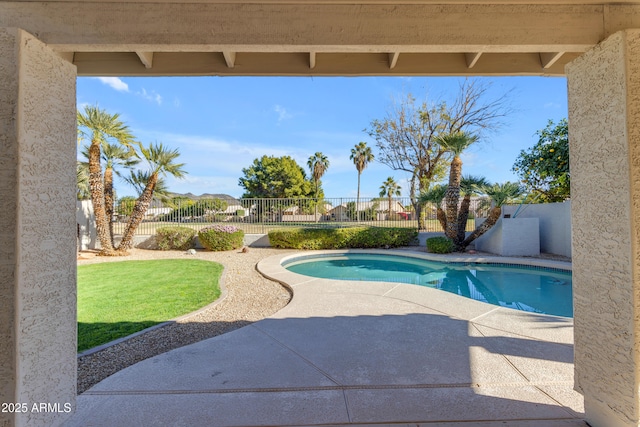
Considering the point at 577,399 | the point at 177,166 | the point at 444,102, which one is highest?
the point at 444,102

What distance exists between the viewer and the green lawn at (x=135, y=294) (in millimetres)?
4152

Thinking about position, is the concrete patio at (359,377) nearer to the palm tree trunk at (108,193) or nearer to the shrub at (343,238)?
the shrub at (343,238)

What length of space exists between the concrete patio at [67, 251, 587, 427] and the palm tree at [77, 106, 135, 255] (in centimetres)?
1044

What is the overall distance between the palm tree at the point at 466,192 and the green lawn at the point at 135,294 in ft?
30.5

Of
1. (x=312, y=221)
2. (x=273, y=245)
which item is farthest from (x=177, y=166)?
(x=312, y=221)

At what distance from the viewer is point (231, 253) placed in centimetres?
1211

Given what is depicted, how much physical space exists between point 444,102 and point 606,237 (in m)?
17.6

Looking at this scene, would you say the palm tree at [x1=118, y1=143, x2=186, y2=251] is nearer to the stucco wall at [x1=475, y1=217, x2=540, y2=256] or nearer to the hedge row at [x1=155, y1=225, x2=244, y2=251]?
the hedge row at [x1=155, y1=225, x2=244, y2=251]

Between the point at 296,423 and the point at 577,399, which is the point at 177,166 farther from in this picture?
the point at 577,399

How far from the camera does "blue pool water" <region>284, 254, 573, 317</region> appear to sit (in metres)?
6.32

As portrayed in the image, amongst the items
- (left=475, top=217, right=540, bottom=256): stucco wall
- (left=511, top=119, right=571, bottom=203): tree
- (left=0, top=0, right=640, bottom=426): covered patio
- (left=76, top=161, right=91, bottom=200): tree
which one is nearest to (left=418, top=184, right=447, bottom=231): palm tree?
(left=475, top=217, right=540, bottom=256): stucco wall

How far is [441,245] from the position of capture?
11.2 meters

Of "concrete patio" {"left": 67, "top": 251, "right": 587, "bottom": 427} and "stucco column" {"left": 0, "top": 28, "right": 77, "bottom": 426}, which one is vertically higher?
"stucco column" {"left": 0, "top": 28, "right": 77, "bottom": 426}

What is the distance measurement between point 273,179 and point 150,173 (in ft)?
92.2
